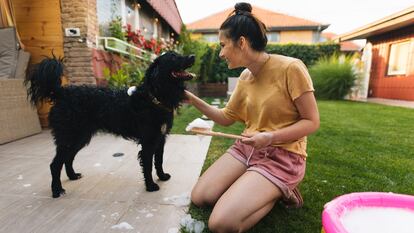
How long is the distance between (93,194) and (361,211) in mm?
1872

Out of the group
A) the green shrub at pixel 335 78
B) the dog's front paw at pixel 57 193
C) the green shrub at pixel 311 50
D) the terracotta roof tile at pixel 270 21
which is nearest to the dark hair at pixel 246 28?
the dog's front paw at pixel 57 193

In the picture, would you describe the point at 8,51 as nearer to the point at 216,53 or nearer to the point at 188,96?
the point at 188,96

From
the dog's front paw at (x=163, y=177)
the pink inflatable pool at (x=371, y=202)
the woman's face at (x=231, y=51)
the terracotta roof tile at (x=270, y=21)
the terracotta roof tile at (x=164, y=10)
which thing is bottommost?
the dog's front paw at (x=163, y=177)

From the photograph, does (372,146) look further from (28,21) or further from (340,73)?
(340,73)

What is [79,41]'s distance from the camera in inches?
157

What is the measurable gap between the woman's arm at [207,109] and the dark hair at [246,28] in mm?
599

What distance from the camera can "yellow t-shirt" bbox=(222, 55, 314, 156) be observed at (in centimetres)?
157

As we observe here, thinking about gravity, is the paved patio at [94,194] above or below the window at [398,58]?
below

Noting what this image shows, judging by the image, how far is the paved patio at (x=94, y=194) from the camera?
65.0 inches

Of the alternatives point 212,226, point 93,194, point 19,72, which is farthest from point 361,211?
point 19,72

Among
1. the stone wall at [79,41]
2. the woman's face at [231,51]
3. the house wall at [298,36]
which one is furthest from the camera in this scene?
the house wall at [298,36]

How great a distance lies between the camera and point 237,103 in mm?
2025

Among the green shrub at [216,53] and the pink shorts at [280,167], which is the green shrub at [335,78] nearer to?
the green shrub at [216,53]

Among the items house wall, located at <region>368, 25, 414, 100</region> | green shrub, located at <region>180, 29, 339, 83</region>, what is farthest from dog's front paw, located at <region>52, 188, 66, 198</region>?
house wall, located at <region>368, 25, 414, 100</region>
